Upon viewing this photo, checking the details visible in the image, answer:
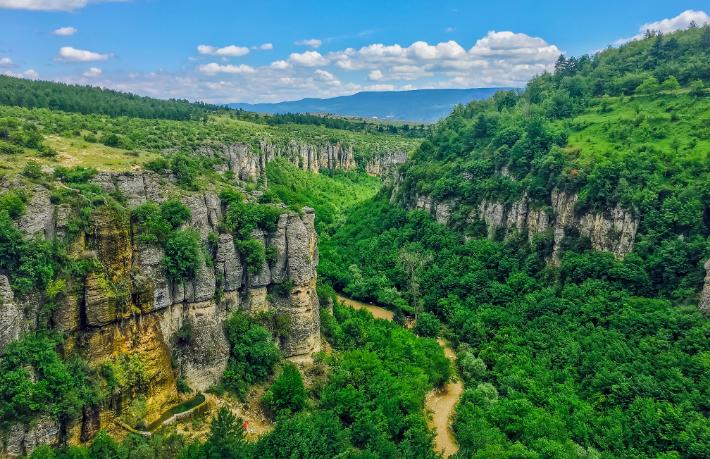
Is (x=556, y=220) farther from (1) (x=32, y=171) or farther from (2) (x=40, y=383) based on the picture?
(2) (x=40, y=383)

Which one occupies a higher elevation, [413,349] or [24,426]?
[24,426]

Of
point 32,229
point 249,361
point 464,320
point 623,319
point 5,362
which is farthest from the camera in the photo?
point 464,320

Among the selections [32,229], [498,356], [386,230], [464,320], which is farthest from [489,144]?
[32,229]

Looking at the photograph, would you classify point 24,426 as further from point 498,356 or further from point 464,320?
point 464,320

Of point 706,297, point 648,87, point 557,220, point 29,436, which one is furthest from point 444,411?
point 648,87

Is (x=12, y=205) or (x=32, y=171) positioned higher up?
(x=32, y=171)

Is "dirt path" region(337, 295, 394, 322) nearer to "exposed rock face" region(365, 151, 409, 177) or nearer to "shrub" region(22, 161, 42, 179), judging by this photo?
"shrub" region(22, 161, 42, 179)
